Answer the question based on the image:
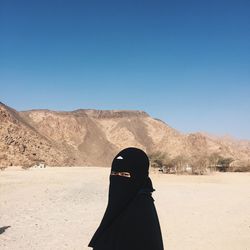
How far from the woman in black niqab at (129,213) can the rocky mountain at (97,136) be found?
183 ft

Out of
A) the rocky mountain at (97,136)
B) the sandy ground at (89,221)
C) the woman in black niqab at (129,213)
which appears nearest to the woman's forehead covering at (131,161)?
the woman in black niqab at (129,213)

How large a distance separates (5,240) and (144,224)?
7.43 meters

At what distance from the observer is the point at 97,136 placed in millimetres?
87625

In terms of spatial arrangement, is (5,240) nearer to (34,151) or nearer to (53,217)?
(53,217)

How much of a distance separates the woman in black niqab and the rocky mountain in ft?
183

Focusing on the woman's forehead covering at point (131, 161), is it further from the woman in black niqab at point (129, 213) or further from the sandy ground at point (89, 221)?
the sandy ground at point (89, 221)

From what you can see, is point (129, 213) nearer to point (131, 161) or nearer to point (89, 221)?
point (131, 161)

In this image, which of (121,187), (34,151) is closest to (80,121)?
(34,151)

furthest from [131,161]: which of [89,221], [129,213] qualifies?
[89,221]

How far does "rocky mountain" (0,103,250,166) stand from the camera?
207ft

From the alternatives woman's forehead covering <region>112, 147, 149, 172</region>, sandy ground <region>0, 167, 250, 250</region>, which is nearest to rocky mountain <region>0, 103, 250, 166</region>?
sandy ground <region>0, 167, 250, 250</region>

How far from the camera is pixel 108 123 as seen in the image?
98.6m

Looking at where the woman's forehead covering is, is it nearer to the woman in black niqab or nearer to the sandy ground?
the woman in black niqab

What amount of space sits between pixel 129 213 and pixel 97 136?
8545 cm
